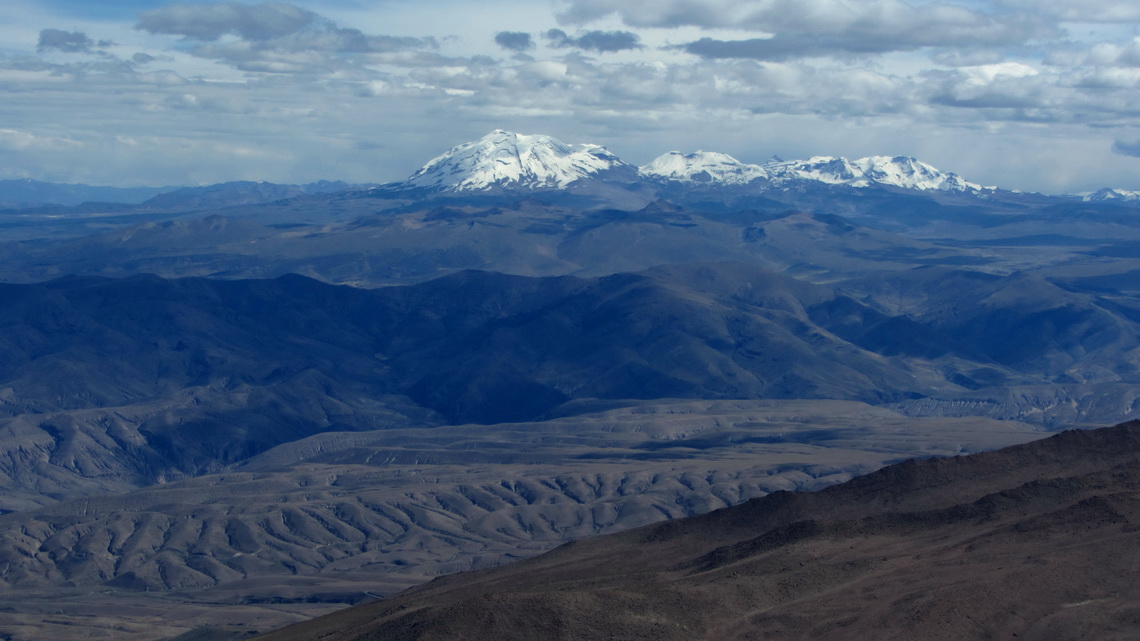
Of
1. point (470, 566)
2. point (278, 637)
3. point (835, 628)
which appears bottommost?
point (470, 566)

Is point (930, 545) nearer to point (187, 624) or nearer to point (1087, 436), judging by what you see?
point (1087, 436)

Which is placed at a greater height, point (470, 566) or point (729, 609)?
point (729, 609)

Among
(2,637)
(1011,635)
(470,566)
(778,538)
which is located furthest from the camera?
(470,566)

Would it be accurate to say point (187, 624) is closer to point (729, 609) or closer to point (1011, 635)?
point (729, 609)

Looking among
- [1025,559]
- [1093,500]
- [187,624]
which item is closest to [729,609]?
[1025,559]

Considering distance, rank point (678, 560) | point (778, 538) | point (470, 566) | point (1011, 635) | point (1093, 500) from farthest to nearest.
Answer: point (470, 566) < point (678, 560) < point (778, 538) < point (1093, 500) < point (1011, 635)

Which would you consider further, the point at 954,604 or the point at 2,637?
the point at 2,637
